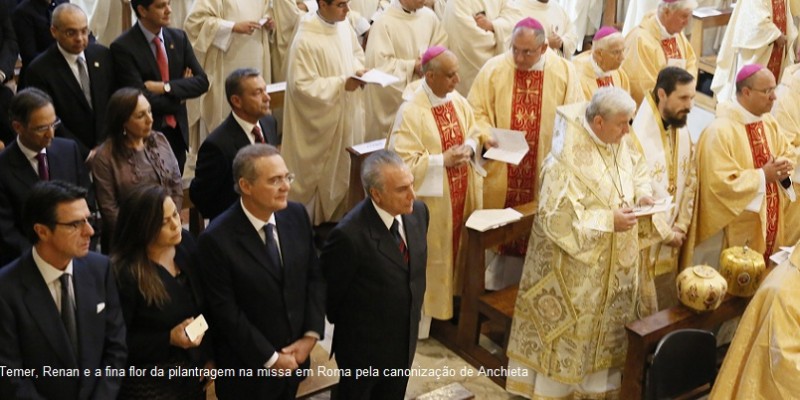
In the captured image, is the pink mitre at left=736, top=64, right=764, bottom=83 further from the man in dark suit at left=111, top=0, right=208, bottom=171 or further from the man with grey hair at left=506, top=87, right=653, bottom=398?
the man in dark suit at left=111, top=0, right=208, bottom=171

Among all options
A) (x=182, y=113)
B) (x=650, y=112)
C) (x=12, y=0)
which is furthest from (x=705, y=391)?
(x=12, y=0)

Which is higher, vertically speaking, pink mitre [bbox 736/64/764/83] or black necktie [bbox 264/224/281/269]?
pink mitre [bbox 736/64/764/83]

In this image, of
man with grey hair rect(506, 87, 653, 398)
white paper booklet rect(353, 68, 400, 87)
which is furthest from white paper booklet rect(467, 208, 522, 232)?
white paper booklet rect(353, 68, 400, 87)

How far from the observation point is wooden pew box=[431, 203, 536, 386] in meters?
6.27

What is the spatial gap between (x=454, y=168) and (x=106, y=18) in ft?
13.6

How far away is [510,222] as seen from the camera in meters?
6.29

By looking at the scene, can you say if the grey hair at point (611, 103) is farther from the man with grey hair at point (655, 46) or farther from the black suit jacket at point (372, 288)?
the man with grey hair at point (655, 46)

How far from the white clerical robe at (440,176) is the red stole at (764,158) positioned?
174 cm

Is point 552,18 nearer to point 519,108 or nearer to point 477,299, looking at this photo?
point 519,108

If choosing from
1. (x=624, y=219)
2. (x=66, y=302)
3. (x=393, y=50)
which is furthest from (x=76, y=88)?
(x=624, y=219)

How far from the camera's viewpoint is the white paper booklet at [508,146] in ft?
21.6

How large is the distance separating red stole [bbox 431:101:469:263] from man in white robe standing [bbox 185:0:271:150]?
2.41 metres

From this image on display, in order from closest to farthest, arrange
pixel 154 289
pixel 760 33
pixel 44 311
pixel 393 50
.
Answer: pixel 44 311
pixel 154 289
pixel 393 50
pixel 760 33

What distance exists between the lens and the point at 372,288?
192 inches
